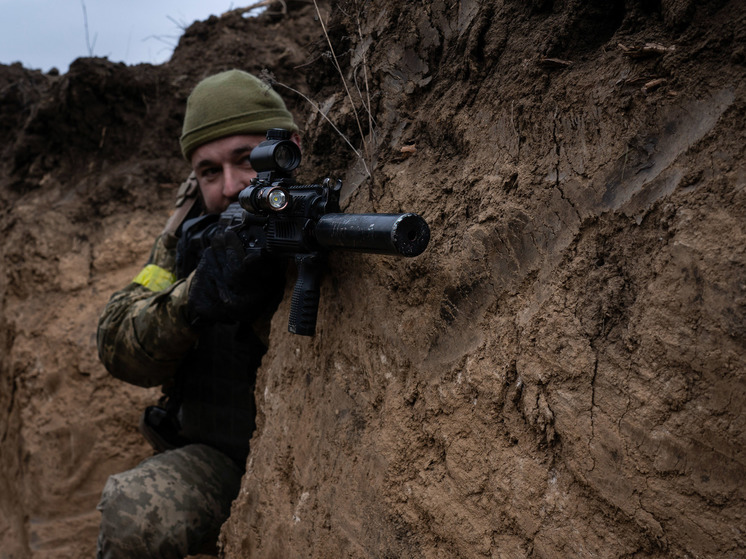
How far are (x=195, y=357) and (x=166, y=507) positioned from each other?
0.68 m

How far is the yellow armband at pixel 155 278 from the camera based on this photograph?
3051 millimetres

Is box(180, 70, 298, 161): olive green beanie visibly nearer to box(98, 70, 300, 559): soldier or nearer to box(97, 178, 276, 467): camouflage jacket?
box(98, 70, 300, 559): soldier

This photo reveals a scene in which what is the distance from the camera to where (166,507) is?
104 inches

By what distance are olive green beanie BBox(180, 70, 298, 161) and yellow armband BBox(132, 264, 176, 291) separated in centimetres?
59

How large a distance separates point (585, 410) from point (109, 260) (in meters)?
3.88

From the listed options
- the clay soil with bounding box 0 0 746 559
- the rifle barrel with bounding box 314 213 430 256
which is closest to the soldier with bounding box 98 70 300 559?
the clay soil with bounding box 0 0 746 559

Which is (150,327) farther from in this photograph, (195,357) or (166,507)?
(166,507)

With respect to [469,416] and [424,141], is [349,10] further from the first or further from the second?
[469,416]

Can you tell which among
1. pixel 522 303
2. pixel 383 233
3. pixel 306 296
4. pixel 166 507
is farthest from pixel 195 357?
pixel 522 303

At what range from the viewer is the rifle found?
1690mm

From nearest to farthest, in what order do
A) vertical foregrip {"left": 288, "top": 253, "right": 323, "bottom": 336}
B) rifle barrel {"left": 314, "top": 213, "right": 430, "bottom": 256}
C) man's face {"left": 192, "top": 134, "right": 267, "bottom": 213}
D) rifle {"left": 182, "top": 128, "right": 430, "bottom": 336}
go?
rifle barrel {"left": 314, "top": 213, "right": 430, "bottom": 256} < rifle {"left": 182, "top": 128, "right": 430, "bottom": 336} < vertical foregrip {"left": 288, "top": 253, "right": 323, "bottom": 336} < man's face {"left": 192, "top": 134, "right": 267, "bottom": 213}

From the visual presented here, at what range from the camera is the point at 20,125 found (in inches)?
207

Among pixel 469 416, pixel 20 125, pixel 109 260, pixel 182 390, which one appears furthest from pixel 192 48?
pixel 469 416

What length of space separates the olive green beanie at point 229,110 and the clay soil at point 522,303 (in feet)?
1.97
